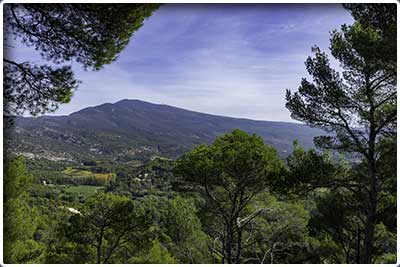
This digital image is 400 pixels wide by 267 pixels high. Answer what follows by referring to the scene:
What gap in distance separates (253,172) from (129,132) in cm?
8557

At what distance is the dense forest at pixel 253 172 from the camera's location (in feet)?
11.3

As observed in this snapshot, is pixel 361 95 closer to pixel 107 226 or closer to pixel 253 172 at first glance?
pixel 253 172

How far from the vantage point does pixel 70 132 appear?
78000 millimetres

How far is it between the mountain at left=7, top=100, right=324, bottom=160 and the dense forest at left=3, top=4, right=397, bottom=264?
35.8 m

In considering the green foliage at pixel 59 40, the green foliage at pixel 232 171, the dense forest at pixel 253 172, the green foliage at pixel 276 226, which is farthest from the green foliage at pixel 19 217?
the green foliage at pixel 276 226

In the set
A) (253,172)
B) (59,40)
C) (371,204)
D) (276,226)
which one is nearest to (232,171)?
(253,172)

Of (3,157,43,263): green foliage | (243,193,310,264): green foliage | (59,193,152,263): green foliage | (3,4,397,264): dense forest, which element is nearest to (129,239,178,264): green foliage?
(3,4,397,264): dense forest

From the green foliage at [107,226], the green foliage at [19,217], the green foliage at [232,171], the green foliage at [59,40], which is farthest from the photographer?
the green foliage at [107,226]

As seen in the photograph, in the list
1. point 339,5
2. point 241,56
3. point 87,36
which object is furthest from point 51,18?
point 339,5

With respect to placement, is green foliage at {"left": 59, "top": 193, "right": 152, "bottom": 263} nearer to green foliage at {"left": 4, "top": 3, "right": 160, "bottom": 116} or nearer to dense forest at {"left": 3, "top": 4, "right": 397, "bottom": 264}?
dense forest at {"left": 3, "top": 4, "right": 397, "bottom": 264}

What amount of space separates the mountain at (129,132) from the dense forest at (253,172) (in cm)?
3576

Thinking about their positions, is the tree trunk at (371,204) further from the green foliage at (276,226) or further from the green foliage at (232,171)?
the green foliage at (276,226)

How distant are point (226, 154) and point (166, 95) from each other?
3.00m

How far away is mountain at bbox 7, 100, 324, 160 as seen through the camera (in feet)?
177
